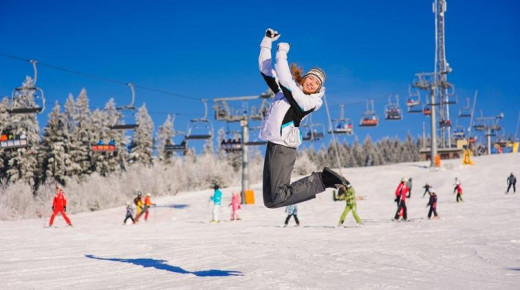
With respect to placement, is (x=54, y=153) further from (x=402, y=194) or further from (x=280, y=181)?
(x=280, y=181)

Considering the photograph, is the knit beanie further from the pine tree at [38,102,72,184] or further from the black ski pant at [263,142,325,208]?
the pine tree at [38,102,72,184]

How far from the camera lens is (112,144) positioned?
1817 inches

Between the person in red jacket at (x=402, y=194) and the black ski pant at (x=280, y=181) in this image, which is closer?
the black ski pant at (x=280, y=181)

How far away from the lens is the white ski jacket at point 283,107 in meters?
6.43

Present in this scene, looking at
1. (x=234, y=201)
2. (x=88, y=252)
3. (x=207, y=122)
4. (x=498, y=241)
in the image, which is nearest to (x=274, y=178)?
(x=88, y=252)

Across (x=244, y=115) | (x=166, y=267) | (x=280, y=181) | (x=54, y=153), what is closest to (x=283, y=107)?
(x=280, y=181)

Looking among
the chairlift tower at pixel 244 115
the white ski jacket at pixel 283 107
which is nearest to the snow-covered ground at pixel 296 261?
the white ski jacket at pixel 283 107

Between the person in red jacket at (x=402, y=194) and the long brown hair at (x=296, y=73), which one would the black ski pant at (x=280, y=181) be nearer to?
the long brown hair at (x=296, y=73)

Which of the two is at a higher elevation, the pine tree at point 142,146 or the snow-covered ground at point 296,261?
the pine tree at point 142,146

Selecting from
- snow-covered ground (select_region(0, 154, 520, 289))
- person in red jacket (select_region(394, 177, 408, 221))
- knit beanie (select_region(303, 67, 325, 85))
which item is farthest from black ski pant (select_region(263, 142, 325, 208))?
person in red jacket (select_region(394, 177, 408, 221))

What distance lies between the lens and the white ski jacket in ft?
21.1

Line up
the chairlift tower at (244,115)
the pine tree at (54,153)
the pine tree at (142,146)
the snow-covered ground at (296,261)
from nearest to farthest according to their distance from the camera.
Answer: the snow-covered ground at (296,261), the chairlift tower at (244,115), the pine tree at (54,153), the pine tree at (142,146)

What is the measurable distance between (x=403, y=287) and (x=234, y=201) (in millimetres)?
22336

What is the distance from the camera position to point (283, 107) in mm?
6602
